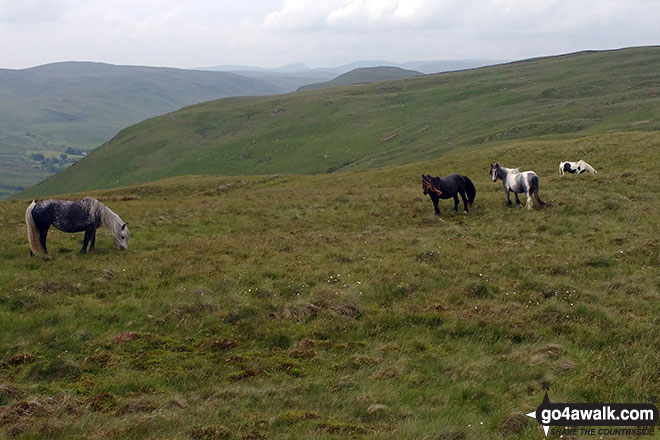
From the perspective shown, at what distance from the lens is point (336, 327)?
12688mm

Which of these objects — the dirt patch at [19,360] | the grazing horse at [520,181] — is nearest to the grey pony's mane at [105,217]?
the dirt patch at [19,360]

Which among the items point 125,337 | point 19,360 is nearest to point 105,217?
point 125,337

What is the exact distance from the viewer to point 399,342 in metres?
11.8

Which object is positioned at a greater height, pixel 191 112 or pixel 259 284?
pixel 191 112

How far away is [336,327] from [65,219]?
12.6 m

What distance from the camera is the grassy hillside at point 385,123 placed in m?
69.4

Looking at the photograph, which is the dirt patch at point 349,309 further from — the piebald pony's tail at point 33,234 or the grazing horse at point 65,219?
the piebald pony's tail at point 33,234

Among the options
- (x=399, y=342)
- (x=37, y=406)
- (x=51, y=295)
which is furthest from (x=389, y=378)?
(x=51, y=295)

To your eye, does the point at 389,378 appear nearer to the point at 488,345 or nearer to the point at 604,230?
the point at 488,345

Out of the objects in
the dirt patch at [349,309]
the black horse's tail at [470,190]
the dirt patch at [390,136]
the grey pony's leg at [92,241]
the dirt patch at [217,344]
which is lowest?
the dirt patch at [217,344]

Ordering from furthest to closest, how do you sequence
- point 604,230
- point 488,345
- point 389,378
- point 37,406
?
point 604,230 < point 488,345 < point 389,378 < point 37,406

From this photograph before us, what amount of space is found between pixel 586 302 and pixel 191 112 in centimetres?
14203

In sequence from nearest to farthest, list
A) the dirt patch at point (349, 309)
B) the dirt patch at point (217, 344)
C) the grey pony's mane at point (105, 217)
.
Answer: the dirt patch at point (217, 344) < the dirt patch at point (349, 309) < the grey pony's mane at point (105, 217)

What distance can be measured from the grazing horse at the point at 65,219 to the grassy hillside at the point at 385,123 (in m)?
50.1
